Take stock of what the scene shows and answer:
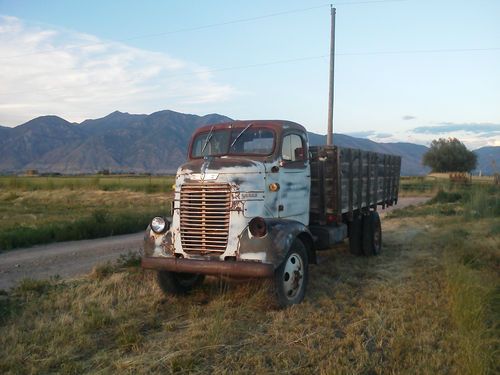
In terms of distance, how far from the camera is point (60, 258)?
1184 cm

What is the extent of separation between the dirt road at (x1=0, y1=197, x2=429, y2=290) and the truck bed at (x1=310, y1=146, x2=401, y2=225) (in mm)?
4717

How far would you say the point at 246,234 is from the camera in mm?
7035

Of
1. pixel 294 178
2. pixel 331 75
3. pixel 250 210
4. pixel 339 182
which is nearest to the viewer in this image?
pixel 250 210

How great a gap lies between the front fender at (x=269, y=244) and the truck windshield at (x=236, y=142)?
1400mm

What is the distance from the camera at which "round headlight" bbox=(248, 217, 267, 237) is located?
694 cm

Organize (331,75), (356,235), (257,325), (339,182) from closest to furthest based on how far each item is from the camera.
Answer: (257,325) < (339,182) < (356,235) < (331,75)

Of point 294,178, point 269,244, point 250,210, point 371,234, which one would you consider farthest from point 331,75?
point 269,244

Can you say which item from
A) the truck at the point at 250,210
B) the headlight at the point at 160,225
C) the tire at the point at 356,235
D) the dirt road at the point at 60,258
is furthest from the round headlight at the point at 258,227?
the tire at the point at 356,235

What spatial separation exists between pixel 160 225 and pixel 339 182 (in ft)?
11.1

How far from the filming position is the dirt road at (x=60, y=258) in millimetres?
10070

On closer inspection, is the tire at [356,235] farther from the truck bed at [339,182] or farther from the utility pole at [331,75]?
the utility pole at [331,75]

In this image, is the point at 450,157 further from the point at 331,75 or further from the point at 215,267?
the point at 215,267

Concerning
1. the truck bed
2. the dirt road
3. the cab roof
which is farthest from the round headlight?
the dirt road

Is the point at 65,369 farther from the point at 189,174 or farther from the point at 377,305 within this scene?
the point at 377,305
